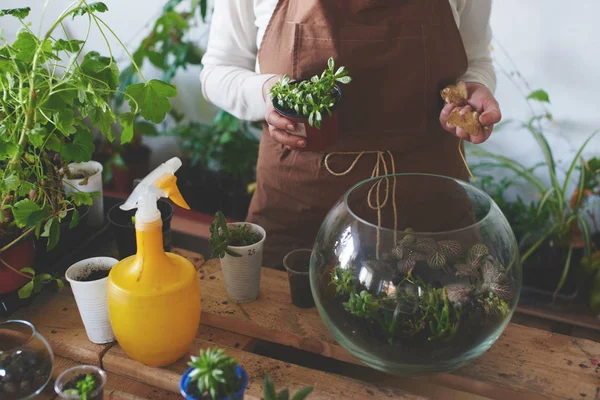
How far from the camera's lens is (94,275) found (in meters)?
1.11

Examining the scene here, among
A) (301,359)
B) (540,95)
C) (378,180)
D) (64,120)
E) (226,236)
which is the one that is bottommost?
(301,359)

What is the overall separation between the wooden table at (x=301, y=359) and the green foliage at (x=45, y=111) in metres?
0.20

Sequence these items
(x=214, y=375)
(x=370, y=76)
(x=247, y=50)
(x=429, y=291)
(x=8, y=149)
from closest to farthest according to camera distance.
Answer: (x=214, y=375) < (x=429, y=291) < (x=8, y=149) < (x=370, y=76) < (x=247, y=50)

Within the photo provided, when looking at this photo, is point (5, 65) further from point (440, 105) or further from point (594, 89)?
point (594, 89)

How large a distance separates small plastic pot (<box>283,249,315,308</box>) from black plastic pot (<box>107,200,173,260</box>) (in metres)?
0.25

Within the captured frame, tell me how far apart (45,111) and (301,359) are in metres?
0.64

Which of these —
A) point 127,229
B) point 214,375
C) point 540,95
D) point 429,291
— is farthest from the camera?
point 540,95

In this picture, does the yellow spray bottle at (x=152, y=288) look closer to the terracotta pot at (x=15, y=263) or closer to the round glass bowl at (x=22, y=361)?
the round glass bowl at (x=22, y=361)

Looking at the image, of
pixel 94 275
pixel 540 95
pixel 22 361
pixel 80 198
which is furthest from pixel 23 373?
pixel 540 95

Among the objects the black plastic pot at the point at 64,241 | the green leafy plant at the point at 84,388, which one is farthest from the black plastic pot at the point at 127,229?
the green leafy plant at the point at 84,388

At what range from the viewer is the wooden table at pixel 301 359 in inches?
40.4

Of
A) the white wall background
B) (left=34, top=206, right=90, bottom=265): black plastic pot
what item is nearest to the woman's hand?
Answer: (left=34, top=206, right=90, bottom=265): black plastic pot

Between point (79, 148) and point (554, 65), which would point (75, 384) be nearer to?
point (79, 148)

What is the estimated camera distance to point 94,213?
1.41 metres
